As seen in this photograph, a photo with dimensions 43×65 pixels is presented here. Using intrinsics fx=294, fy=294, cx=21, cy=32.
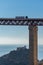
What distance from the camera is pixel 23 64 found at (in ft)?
307

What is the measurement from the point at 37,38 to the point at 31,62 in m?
5.05

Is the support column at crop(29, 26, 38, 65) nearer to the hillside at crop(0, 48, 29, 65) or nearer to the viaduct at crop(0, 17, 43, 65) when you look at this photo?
the viaduct at crop(0, 17, 43, 65)

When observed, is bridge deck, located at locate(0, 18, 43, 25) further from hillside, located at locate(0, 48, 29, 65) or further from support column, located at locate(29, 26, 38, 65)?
hillside, located at locate(0, 48, 29, 65)

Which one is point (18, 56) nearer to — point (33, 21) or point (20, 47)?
point (20, 47)

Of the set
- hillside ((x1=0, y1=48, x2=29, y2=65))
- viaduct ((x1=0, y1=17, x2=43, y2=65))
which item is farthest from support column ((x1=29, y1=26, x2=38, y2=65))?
hillside ((x1=0, y1=48, x2=29, y2=65))

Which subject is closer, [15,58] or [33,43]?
[33,43]

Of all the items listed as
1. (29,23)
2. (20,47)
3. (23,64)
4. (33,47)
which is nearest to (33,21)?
(29,23)

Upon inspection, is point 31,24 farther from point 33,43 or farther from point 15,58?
point 15,58

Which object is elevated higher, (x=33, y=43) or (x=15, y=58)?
(x=33, y=43)

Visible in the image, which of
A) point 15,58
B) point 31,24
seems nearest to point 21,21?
point 31,24

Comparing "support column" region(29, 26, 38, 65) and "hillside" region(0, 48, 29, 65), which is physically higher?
"support column" region(29, 26, 38, 65)

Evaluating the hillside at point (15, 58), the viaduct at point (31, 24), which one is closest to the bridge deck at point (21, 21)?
the viaduct at point (31, 24)

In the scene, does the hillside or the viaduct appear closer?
the viaduct

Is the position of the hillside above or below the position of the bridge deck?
below
